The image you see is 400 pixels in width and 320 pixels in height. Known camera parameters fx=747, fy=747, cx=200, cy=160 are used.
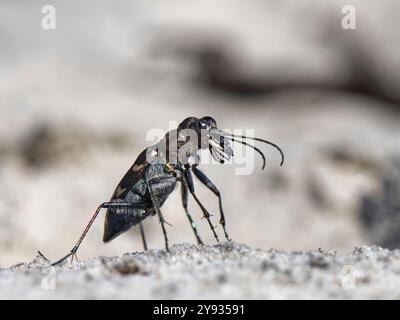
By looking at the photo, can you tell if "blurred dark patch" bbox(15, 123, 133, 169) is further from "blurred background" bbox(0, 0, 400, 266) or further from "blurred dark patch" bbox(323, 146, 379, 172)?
"blurred dark patch" bbox(323, 146, 379, 172)

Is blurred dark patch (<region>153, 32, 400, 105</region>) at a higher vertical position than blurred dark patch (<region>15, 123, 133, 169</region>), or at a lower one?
higher

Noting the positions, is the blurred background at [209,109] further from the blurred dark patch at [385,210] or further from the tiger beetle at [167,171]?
the tiger beetle at [167,171]

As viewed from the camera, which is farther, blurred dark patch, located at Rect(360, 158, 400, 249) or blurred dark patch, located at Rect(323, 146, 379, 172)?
blurred dark patch, located at Rect(323, 146, 379, 172)

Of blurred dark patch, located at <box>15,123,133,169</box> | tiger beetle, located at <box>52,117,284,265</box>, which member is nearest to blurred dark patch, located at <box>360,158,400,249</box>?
tiger beetle, located at <box>52,117,284,265</box>

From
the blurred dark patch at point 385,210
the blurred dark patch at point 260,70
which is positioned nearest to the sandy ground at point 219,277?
the blurred dark patch at point 385,210

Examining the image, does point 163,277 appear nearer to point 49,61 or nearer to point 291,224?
point 291,224

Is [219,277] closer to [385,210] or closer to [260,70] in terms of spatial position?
[385,210]
